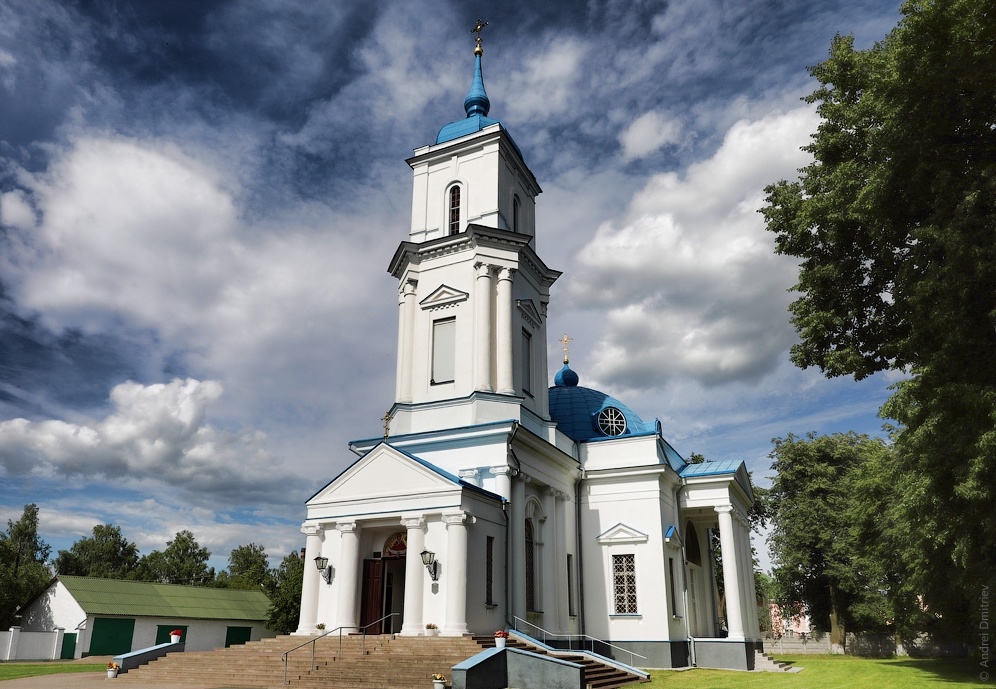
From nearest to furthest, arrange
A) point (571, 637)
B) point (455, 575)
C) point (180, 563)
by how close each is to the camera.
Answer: point (455, 575) < point (571, 637) < point (180, 563)

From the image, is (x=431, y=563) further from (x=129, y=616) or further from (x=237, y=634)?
(x=237, y=634)

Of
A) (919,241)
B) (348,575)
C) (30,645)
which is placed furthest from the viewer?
(30,645)

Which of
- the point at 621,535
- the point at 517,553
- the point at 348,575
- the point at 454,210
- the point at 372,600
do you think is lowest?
the point at 372,600

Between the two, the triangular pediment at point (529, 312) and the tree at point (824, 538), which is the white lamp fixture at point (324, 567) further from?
the tree at point (824, 538)

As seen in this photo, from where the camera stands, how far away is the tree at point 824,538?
35.8m

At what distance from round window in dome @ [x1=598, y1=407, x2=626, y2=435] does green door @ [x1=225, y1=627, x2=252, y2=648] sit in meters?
28.4

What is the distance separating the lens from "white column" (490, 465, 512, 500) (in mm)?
19266

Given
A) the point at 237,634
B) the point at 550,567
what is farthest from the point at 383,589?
the point at 237,634

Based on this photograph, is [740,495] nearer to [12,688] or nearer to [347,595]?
[347,595]

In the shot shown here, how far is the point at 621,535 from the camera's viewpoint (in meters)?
23.0

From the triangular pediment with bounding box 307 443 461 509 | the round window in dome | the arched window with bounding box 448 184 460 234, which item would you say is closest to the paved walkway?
the triangular pediment with bounding box 307 443 461 509

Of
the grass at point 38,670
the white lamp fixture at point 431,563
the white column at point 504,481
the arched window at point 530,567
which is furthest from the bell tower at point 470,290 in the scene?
the grass at point 38,670

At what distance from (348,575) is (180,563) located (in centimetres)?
5485

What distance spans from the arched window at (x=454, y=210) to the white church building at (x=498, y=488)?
0.07m
